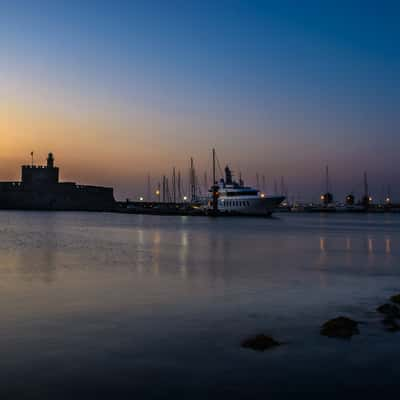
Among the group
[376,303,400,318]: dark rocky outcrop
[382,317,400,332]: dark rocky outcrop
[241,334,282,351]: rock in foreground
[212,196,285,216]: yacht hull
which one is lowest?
[382,317,400,332]: dark rocky outcrop

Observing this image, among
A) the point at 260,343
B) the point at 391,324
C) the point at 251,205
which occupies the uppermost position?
the point at 251,205

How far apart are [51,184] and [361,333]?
137m

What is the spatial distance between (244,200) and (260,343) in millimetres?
80775

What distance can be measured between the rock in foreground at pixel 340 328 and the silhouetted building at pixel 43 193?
13598 cm

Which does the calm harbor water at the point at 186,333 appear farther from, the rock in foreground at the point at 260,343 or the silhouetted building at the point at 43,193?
the silhouetted building at the point at 43,193

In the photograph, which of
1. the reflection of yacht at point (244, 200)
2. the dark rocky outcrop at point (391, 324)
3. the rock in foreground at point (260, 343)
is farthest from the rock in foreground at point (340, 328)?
the reflection of yacht at point (244, 200)

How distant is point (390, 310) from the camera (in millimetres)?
10086

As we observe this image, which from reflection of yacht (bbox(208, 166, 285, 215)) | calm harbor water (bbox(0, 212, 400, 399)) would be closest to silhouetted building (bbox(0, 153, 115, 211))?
reflection of yacht (bbox(208, 166, 285, 215))

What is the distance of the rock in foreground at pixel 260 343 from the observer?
7536 mm

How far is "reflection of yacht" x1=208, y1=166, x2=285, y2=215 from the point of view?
87250 mm

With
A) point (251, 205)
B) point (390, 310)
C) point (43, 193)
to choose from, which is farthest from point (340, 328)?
point (43, 193)

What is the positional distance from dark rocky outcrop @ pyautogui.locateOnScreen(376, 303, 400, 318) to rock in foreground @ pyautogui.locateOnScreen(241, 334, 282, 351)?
3.24m

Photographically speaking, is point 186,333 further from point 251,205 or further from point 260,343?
point 251,205

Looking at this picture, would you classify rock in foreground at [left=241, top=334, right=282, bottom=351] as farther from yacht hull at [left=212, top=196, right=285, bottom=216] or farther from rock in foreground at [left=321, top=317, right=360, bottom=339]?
yacht hull at [left=212, top=196, right=285, bottom=216]
